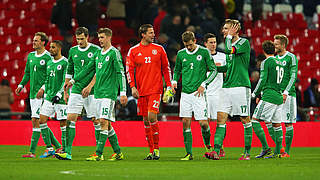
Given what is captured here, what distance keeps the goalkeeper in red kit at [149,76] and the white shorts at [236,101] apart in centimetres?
90

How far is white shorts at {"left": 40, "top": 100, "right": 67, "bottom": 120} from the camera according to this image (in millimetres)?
11438

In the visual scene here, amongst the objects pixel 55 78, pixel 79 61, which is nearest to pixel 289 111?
pixel 79 61

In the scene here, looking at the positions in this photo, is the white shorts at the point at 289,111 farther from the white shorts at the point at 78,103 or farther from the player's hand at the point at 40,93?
the player's hand at the point at 40,93

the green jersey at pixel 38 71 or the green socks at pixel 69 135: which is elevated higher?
the green jersey at pixel 38 71

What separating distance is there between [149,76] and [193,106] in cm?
89

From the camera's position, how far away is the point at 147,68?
424 inches

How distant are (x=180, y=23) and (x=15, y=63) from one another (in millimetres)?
5091

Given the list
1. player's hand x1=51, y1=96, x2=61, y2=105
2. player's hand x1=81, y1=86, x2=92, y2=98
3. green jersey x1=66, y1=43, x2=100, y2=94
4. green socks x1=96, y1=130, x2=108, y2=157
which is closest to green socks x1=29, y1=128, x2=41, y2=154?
player's hand x1=51, y1=96, x2=61, y2=105

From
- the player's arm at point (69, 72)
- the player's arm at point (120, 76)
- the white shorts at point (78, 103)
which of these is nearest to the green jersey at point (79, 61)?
the player's arm at point (69, 72)

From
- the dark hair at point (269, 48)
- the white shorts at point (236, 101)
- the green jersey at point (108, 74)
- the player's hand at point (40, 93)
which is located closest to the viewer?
the green jersey at point (108, 74)

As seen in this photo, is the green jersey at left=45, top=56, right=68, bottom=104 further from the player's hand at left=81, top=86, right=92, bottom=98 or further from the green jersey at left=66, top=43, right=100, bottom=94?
the player's hand at left=81, top=86, right=92, bottom=98

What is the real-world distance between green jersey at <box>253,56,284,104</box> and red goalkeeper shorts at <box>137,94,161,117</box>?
178 centimetres

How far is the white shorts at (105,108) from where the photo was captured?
33.2ft

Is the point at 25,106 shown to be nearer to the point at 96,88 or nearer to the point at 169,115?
the point at 169,115
